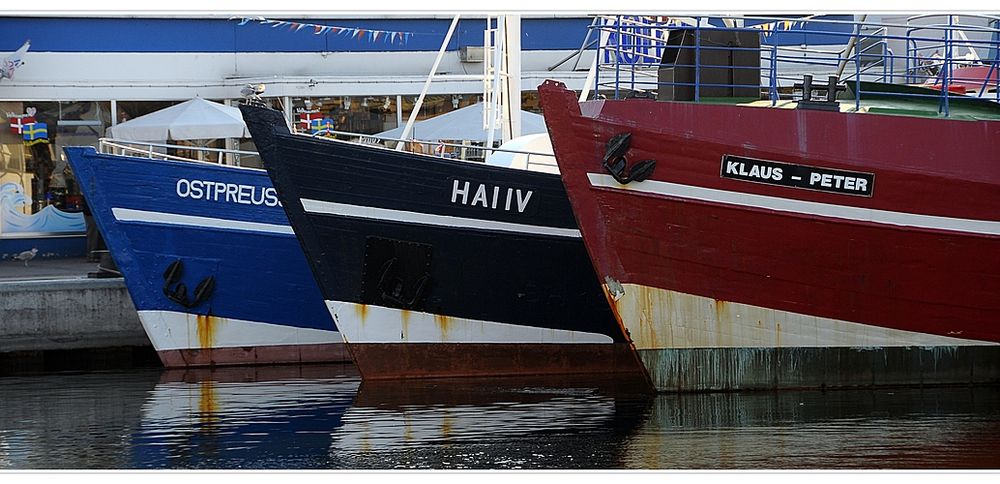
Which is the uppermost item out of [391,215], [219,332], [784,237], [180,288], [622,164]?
[622,164]

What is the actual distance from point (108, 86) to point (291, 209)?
8229 millimetres

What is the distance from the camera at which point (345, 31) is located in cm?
2102

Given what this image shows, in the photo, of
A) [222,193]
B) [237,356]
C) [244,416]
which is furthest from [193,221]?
[244,416]

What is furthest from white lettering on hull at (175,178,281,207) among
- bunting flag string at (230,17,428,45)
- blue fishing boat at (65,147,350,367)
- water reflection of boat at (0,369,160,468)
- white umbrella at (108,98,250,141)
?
bunting flag string at (230,17,428,45)

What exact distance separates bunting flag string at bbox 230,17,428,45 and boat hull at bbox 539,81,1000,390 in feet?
33.6

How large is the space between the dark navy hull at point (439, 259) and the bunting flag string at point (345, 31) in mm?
8126

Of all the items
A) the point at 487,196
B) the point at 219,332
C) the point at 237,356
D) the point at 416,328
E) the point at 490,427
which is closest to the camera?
the point at 490,427

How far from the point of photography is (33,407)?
12766 mm

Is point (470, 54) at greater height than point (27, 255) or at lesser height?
greater

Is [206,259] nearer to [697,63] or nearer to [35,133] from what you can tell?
[697,63]

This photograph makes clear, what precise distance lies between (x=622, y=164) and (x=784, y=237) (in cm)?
130

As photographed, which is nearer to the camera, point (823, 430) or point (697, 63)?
point (823, 430)

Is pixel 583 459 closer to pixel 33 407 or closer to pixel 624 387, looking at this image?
pixel 624 387

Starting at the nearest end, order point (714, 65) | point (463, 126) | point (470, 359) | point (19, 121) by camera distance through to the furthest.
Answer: point (714, 65) < point (470, 359) < point (463, 126) < point (19, 121)
